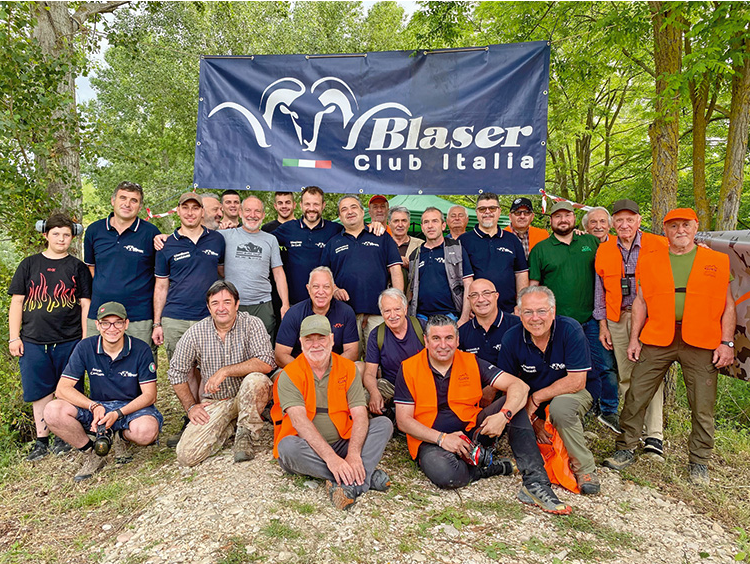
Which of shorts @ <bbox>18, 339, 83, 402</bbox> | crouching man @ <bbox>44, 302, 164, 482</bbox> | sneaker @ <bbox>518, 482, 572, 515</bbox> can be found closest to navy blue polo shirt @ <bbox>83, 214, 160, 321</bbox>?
crouching man @ <bbox>44, 302, 164, 482</bbox>

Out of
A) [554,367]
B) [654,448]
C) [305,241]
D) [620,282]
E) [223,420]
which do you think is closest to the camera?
[554,367]

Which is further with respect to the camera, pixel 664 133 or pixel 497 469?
pixel 664 133

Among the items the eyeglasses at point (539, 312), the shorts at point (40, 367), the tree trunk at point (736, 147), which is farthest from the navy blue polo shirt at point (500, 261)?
the shorts at point (40, 367)

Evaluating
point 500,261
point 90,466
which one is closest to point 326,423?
point 90,466

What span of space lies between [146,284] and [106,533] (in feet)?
7.13

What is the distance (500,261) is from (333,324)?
1796mm

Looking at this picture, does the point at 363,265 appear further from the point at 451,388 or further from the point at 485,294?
the point at 451,388

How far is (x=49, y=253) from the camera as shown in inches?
179

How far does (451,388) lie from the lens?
3732mm

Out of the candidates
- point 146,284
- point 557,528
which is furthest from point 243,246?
point 557,528

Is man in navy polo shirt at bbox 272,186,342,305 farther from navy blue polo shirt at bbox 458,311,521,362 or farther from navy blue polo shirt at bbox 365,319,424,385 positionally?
navy blue polo shirt at bbox 458,311,521,362

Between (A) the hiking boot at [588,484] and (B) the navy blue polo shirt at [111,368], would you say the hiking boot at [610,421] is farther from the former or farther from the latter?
(B) the navy blue polo shirt at [111,368]

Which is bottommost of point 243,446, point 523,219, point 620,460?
point 620,460

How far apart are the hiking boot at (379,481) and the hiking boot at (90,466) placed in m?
2.44
